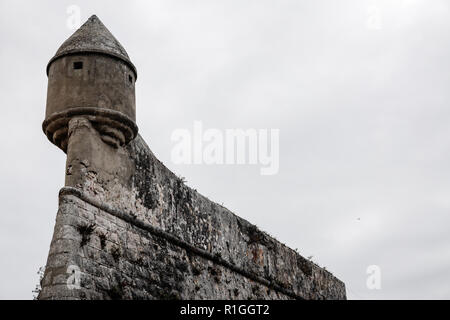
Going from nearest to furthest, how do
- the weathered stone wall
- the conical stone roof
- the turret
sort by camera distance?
the weathered stone wall < the turret < the conical stone roof

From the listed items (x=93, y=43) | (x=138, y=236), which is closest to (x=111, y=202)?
(x=138, y=236)

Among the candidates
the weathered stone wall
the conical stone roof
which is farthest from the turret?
the weathered stone wall

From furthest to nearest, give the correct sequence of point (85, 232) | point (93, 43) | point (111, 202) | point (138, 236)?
point (138, 236) < point (93, 43) < point (111, 202) < point (85, 232)

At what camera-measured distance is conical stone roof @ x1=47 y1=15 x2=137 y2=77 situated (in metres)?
8.64

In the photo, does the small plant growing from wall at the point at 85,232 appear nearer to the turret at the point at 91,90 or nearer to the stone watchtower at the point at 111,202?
the stone watchtower at the point at 111,202

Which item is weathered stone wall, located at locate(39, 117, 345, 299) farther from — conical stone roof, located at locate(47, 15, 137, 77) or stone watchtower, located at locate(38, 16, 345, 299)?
conical stone roof, located at locate(47, 15, 137, 77)

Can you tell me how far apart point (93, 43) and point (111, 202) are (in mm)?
2253

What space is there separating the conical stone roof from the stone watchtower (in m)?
0.01

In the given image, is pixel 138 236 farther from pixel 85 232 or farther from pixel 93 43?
pixel 93 43

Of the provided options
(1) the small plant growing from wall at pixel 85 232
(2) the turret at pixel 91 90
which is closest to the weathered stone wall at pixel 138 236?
(1) the small plant growing from wall at pixel 85 232

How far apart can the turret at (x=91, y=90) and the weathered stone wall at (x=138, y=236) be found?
0.17m

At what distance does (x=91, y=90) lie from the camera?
841 cm
